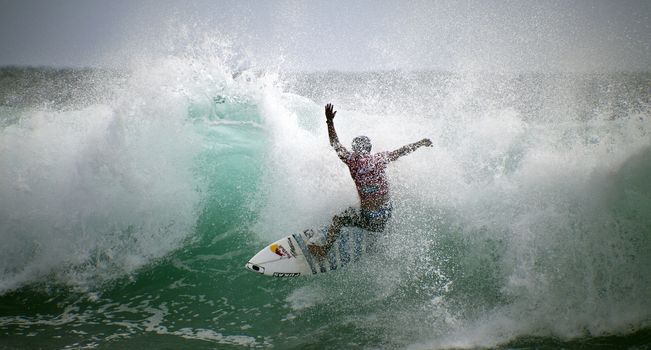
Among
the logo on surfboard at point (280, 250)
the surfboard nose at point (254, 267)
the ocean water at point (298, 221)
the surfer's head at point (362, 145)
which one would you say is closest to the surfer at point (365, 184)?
the surfer's head at point (362, 145)

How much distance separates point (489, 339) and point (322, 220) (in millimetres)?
3111

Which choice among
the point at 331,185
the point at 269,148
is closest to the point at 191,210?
the point at 269,148

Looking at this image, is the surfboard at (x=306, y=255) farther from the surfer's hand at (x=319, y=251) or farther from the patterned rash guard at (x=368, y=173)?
the patterned rash guard at (x=368, y=173)

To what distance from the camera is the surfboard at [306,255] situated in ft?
18.5

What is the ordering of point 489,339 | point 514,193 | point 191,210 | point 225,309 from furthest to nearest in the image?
1. point 191,210
2. point 514,193
3. point 225,309
4. point 489,339

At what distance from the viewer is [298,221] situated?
22.6 feet

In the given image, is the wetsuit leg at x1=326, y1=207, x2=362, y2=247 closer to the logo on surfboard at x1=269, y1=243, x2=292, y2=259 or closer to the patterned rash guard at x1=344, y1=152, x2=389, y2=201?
the patterned rash guard at x1=344, y1=152, x2=389, y2=201

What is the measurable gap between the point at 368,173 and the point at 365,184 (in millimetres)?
146

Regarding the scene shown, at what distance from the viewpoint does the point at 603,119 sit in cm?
683

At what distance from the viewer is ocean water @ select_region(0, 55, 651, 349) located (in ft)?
15.6

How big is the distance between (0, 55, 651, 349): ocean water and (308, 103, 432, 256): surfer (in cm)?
44

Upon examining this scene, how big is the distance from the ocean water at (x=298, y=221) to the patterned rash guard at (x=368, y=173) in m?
0.76

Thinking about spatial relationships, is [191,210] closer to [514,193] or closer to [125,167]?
[125,167]

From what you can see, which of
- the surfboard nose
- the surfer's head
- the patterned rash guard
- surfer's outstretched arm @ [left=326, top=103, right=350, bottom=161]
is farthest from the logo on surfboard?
the surfer's head
